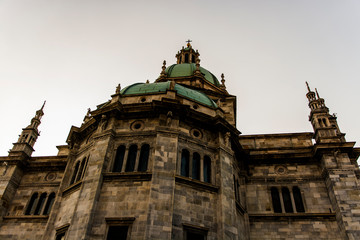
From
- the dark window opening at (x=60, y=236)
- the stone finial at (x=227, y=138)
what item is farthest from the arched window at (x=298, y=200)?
the dark window opening at (x=60, y=236)

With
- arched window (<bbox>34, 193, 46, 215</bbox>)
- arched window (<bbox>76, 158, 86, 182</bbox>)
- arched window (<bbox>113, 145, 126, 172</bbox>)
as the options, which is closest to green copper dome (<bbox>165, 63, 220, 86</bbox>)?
arched window (<bbox>113, 145, 126, 172</bbox>)

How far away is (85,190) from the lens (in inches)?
731

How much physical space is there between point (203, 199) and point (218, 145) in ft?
14.3

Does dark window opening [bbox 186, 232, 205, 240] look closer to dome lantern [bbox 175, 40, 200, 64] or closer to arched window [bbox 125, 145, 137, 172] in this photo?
arched window [bbox 125, 145, 137, 172]

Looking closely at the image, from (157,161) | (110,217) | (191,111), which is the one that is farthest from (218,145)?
(110,217)

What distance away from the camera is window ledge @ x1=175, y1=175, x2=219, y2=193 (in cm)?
1883

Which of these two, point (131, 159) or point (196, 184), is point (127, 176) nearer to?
point (131, 159)

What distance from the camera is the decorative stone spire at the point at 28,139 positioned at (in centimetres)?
2768

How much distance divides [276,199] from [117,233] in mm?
12731

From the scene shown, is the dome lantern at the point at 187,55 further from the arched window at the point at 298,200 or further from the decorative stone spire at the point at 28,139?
the arched window at the point at 298,200

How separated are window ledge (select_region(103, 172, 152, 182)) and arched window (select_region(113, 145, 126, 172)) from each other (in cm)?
86

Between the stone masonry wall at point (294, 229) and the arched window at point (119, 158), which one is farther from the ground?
the arched window at point (119, 158)

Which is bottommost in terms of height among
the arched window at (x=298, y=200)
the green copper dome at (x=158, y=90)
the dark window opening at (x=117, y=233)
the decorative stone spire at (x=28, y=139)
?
the dark window opening at (x=117, y=233)

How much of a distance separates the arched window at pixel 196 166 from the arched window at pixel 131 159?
12.7 ft
